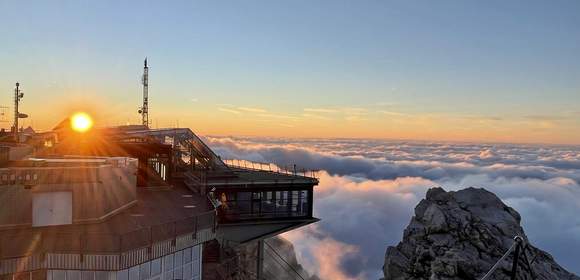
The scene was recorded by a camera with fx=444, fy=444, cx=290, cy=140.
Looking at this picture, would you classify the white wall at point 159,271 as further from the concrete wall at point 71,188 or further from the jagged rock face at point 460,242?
the jagged rock face at point 460,242

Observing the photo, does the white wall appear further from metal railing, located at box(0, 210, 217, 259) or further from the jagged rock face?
the jagged rock face

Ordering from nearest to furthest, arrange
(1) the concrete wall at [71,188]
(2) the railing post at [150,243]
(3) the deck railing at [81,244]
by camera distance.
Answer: (3) the deck railing at [81,244] → (1) the concrete wall at [71,188] → (2) the railing post at [150,243]

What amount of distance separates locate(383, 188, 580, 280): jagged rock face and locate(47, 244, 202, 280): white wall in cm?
2467

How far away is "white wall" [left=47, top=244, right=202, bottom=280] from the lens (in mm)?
22875

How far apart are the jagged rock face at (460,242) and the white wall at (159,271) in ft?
81.0

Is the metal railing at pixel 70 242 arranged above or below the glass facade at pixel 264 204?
above

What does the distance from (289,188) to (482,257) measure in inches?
799

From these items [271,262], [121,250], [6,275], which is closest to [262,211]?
[121,250]

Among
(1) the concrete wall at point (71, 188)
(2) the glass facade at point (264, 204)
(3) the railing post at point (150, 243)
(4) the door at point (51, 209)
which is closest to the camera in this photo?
(1) the concrete wall at point (71, 188)

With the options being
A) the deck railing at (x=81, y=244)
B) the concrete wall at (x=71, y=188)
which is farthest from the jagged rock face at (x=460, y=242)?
the concrete wall at (x=71, y=188)

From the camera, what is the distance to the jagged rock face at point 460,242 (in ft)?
139

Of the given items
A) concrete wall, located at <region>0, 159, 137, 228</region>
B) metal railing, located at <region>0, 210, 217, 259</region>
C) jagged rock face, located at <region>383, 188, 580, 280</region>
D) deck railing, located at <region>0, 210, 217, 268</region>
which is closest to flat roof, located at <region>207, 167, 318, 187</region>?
jagged rock face, located at <region>383, 188, 580, 280</region>

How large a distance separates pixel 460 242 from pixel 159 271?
1272 inches

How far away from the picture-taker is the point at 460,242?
4588cm
